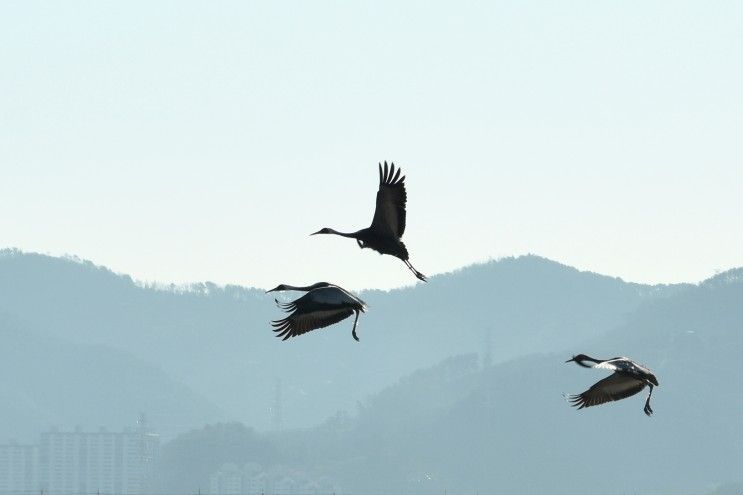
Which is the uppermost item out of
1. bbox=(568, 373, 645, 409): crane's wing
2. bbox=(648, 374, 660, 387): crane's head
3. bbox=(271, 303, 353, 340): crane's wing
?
bbox=(271, 303, 353, 340): crane's wing

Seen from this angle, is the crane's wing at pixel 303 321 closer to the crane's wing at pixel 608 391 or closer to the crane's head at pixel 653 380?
the crane's wing at pixel 608 391

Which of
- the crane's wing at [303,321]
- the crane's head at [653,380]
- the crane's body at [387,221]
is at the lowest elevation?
the crane's head at [653,380]

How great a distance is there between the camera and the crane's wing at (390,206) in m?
31.6

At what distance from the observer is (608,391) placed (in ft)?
104

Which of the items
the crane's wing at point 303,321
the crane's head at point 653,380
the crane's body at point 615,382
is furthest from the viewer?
the crane's wing at point 303,321

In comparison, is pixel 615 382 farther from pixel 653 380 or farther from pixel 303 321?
pixel 303 321

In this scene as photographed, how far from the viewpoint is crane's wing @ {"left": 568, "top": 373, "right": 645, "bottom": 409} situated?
3119 cm

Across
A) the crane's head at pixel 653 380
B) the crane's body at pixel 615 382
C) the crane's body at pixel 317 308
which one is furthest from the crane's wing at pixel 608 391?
the crane's body at pixel 317 308

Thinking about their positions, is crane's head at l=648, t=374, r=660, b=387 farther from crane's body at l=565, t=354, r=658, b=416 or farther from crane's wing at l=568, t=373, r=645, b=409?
crane's wing at l=568, t=373, r=645, b=409

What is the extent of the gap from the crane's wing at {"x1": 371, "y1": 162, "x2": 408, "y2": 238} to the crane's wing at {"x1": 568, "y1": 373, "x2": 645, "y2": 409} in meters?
4.26

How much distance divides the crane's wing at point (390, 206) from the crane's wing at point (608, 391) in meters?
4.26

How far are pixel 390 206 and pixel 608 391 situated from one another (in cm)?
503

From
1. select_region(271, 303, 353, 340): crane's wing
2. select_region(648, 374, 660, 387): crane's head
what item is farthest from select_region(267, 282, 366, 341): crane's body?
select_region(648, 374, 660, 387): crane's head

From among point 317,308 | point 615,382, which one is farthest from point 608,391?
point 317,308
